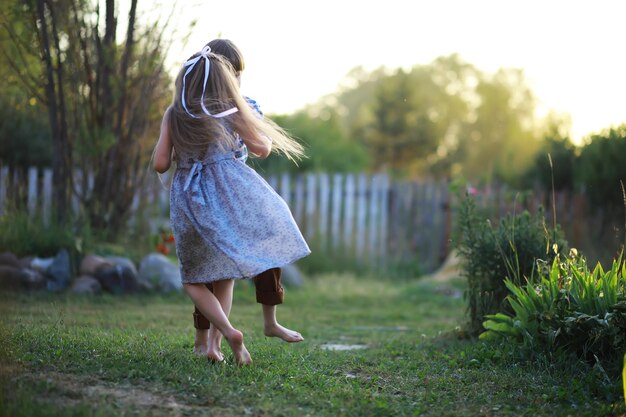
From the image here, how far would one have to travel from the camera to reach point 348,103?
4200cm

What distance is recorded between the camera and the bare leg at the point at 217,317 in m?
3.67

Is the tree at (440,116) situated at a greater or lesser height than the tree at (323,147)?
greater

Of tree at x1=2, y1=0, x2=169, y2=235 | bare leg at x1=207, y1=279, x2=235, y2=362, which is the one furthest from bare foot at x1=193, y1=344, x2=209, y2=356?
tree at x1=2, y1=0, x2=169, y2=235

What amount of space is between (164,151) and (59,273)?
154 inches

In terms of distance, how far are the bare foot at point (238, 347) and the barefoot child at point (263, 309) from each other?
0.46 ft

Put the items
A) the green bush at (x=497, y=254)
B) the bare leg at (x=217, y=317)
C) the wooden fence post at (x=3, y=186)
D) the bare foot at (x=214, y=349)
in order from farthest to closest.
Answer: the wooden fence post at (x=3, y=186), the green bush at (x=497, y=254), the bare foot at (x=214, y=349), the bare leg at (x=217, y=317)

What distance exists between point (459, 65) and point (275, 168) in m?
26.1

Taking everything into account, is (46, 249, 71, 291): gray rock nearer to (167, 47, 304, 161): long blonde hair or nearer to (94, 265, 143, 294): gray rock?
(94, 265, 143, 294): gray rock

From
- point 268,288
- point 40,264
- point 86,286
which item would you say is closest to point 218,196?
point 268,288

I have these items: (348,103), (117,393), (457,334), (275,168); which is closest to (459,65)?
(348,103)

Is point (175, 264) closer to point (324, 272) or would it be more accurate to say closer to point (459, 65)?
point (324, 272)

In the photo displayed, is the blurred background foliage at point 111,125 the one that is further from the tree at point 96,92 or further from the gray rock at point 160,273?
the gray rock at point 160,273

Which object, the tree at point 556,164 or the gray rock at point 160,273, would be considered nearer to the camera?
the gray rock at point 160,273

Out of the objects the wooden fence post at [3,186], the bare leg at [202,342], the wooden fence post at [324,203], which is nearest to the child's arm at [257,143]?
the bare leg at [202,342]
